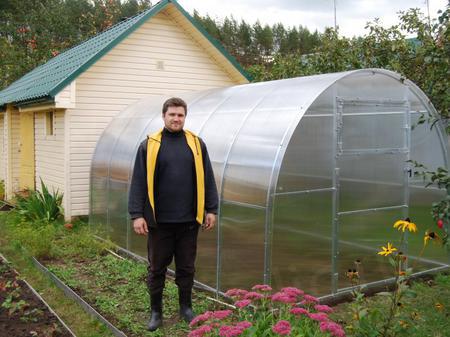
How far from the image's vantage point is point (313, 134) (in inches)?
246

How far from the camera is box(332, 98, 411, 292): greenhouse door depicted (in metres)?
6.57

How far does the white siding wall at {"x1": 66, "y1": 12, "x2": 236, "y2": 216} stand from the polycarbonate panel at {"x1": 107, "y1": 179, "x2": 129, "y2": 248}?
1.77 m

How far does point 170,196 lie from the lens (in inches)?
207

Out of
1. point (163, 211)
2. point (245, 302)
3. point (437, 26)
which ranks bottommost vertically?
point (245, 302)

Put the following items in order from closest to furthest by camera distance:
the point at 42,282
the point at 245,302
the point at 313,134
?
the point at 245,302 → the point at 313,134 → the point at 42,282

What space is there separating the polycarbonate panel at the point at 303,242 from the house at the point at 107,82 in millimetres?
5376

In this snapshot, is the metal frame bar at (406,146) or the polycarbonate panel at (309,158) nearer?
the polycarbonate panel at (309,158)

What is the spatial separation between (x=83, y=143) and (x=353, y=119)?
6242 mm

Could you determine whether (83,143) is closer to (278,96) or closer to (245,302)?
(278,96)

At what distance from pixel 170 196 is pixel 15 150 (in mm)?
10468

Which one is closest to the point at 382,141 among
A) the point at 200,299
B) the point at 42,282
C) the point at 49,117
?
the point at 200,299

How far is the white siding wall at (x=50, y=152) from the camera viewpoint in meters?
11.2

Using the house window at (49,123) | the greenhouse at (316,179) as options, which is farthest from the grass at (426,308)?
the house window at (49,123)

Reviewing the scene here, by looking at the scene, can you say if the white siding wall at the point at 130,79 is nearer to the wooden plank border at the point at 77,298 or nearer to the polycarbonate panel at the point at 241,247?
the wooden plank border at the point at 77,298
